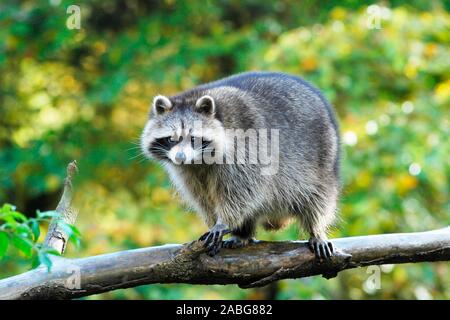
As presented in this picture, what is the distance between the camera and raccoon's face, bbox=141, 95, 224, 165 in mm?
4090

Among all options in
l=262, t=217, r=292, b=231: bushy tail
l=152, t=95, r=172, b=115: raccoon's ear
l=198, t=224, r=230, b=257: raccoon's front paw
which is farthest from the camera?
l=262, t=217, r=292, b=231: bushy tail

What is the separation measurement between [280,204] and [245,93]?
71 centimetres

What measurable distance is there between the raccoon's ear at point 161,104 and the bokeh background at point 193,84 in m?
1.55

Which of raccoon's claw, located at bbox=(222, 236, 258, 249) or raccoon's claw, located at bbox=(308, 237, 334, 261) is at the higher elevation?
raccoon's claw, located at bbox=(222, 236, 258, 249)

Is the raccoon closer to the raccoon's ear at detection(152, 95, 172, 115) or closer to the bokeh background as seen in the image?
the raccoon's ear at detection(152, 95, 172, 115)

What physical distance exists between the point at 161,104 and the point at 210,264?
1061 millimetres

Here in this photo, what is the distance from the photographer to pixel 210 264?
12.4 ft

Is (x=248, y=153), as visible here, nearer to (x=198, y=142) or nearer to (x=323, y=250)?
(x=198, y=142)

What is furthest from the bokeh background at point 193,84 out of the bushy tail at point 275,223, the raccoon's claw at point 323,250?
the raccoon's claw at point 323,250

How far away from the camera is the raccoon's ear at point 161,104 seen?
428cm

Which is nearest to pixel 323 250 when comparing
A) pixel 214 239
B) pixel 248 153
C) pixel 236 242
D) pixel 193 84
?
pixel 236 242

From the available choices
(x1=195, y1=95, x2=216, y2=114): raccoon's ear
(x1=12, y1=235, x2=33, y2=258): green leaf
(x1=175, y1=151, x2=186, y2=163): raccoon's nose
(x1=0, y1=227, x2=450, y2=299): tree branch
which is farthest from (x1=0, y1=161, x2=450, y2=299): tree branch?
(x1=195, y1=95, x2=216, y2=114): raccoon's ear

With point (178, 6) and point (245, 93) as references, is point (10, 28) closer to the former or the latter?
point (178, 6)

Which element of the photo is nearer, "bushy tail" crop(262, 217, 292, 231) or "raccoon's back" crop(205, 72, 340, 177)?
"raccoon's back" crop(205, 72, 340, 177)
